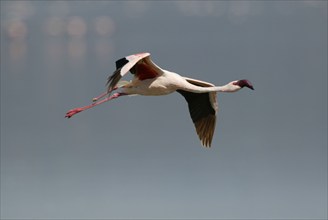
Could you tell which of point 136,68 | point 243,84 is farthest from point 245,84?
point 136,68

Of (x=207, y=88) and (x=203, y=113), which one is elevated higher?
(x=207, y=88)

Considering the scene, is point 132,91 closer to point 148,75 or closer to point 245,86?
point 148,75

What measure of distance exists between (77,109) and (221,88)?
442 centimetres

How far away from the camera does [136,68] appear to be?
85.1ft

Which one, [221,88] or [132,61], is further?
[221,88]

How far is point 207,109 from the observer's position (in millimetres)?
29656

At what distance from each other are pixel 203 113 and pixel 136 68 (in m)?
4.49

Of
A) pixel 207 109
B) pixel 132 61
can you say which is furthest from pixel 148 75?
pixel 207 109

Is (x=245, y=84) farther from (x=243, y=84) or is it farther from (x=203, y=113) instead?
(x=203, y=113)

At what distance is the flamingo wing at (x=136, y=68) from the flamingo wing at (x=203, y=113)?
13.0 ft

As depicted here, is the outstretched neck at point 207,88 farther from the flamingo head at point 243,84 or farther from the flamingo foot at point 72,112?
the flamingo foot at point 72,112

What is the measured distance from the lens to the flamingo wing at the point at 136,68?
2311 centimetres

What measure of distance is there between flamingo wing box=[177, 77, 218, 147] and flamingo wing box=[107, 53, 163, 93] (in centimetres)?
395

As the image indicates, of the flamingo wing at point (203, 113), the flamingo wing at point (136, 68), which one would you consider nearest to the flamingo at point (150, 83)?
the flamingo wing at point (136, 68)
